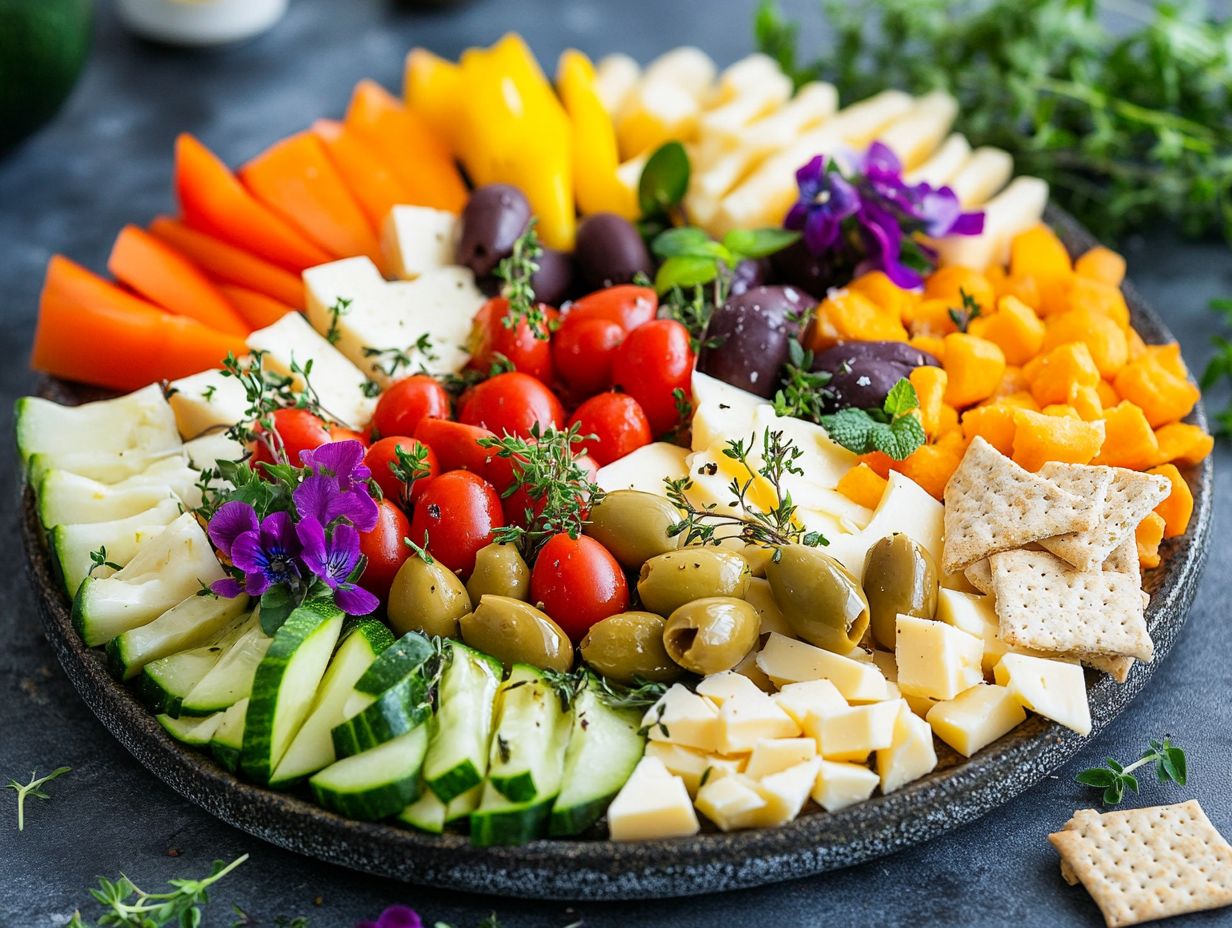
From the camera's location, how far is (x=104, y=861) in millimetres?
2004

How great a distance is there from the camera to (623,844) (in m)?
1.85

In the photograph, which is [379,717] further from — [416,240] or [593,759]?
[416,240]

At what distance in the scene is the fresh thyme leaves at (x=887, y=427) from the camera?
2383 millimetres

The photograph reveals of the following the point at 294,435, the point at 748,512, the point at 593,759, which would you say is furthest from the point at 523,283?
the point at 593,759

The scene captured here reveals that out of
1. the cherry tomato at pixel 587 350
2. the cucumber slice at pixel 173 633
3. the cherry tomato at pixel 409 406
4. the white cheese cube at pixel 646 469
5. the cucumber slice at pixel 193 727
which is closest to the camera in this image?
the cucumber slice at pixel 193 727

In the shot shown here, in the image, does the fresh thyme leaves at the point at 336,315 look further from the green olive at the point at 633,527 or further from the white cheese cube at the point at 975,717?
the white cheese cube at the point at 975,717

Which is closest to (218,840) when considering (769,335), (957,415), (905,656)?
(905,656)

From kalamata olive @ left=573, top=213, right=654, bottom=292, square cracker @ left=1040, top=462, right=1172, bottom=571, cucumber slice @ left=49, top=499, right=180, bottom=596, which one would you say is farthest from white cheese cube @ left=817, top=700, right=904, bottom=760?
kalamata olive @ left=573, top=213, right=654, bottom=292

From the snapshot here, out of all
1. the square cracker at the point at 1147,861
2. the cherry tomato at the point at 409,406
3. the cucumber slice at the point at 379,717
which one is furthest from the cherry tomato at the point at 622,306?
the square cracker at the point at 1147,861

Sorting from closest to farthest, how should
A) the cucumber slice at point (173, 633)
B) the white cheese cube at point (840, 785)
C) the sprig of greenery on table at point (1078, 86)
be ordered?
1. the white cheese cube at point (840, 785)
2. the cucumber slice at point (173, 633)
3. the sprig of greenery on table at point (1078, 86)

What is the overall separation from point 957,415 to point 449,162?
147cm

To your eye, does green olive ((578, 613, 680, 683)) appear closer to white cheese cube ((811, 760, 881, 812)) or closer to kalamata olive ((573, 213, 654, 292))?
white cheese cube ((811, 760, 881, 812))

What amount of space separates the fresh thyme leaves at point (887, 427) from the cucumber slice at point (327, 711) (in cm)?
94

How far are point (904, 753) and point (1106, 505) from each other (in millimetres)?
646
